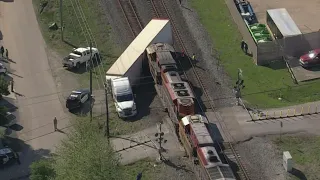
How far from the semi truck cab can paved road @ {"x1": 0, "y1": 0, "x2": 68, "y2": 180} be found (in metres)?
4.33

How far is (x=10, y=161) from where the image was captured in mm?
44719

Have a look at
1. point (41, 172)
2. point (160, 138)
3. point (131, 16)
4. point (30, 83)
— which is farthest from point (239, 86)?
point (41, 172)

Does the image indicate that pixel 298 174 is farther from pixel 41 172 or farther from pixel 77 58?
pixel 77 58

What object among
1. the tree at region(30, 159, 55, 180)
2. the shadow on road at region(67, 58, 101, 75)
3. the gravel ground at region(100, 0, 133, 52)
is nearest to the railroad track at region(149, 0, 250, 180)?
the gravel ground at region(100, 0, 133, 52)

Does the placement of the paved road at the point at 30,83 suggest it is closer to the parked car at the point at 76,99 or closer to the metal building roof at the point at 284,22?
the parked car at the point at 76,99

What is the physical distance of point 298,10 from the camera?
64188 mm

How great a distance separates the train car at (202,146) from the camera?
39188 millimetres

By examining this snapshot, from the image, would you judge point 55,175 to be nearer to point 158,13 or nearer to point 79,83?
point 79,83

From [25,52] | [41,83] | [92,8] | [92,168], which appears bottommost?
[92,168]

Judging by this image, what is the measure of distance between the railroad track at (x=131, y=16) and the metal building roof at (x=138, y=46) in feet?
13.0

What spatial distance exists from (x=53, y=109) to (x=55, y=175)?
1286 centimetres

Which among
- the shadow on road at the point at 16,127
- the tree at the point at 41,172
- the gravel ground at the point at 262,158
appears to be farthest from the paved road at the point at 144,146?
the shadow on road at the point at 16,127

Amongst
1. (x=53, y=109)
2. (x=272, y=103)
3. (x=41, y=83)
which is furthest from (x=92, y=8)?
(x=272, y=103)

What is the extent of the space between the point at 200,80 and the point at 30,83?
1478cm
